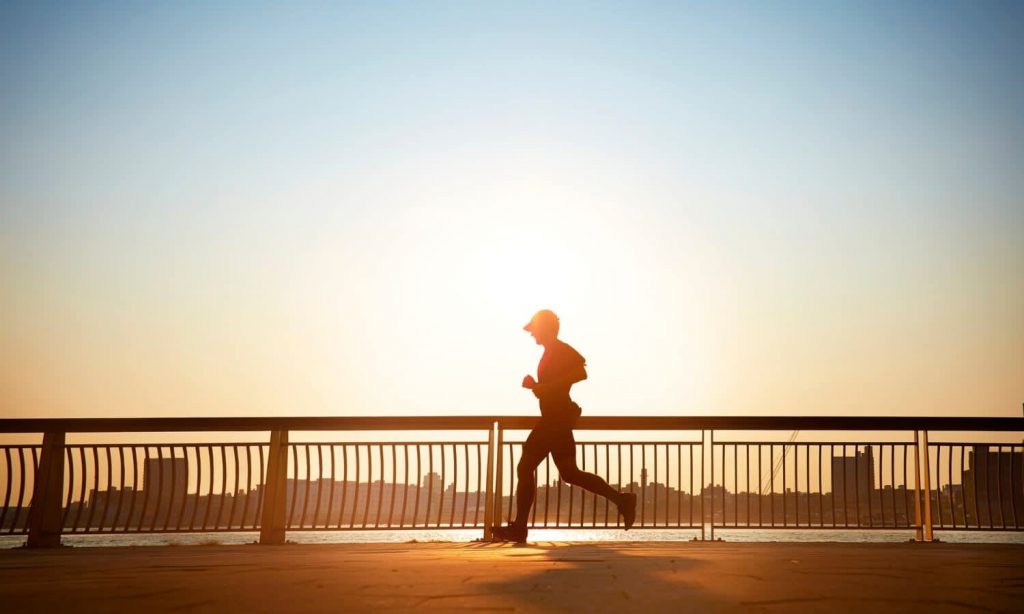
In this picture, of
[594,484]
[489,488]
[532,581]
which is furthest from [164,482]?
[532,581]

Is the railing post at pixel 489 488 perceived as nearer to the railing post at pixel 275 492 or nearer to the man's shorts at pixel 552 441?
the man's shorts at pixel 552 441

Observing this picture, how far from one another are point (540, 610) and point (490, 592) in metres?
0.57

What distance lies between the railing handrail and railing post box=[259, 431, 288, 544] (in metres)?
0.30

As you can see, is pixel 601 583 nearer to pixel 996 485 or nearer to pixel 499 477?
pixel 499 477

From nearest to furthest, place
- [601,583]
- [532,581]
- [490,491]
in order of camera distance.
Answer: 1. [601,583]
2. [532,581]
3. [490,491]

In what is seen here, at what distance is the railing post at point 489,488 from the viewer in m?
9.50

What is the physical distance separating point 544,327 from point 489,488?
193 centimetres

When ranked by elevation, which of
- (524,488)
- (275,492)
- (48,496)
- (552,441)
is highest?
(552,441)

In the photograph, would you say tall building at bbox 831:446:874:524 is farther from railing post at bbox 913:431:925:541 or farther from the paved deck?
the paved deck

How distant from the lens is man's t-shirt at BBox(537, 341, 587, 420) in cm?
876

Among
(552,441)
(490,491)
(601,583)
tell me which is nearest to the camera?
(601,583)

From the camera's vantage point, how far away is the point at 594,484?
8.53 m

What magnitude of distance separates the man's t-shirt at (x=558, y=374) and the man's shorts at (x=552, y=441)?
96mm

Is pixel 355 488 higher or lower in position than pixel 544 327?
lower
